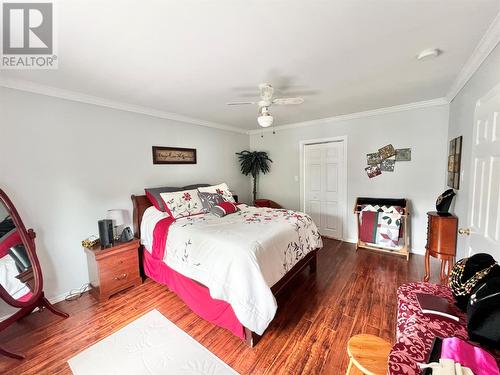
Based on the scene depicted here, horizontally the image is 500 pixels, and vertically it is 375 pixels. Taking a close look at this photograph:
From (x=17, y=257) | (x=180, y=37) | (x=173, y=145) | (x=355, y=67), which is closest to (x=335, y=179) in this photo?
(x=355, y=67)

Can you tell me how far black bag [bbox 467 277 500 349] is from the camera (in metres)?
0.90

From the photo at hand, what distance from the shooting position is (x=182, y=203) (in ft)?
9.66

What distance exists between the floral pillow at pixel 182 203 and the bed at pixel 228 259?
16 centimetres

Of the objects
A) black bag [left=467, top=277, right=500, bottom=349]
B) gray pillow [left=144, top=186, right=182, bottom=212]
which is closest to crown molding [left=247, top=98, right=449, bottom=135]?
gray pillow [left=144, top=186, right=182, bottom=212]

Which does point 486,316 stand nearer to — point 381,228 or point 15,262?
point 381,228

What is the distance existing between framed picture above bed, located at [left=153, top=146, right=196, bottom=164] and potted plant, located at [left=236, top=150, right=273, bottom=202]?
1.34 metres

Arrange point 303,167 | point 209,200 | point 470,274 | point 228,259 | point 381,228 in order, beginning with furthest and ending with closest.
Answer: point 303,167, point 381,228, point 209,200, point 228,259, point 470,274

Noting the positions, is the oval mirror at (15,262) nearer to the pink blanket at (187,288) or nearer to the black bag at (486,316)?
the pink blanket at (187,288)

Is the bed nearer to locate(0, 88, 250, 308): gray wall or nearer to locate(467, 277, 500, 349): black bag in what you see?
locate(0, 88, 250, 308): gray wall

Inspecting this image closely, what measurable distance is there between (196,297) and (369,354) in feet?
5.03

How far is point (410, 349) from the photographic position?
974mm

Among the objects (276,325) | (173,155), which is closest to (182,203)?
(173,155)

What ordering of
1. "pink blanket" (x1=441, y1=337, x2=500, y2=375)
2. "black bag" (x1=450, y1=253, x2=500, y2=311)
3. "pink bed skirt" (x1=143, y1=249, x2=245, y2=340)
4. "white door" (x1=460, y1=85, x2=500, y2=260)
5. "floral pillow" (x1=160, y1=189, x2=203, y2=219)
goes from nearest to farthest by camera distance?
1. "pink blanket" (x1=441, y1=337, x2=500, y2=375)
2. "black bag" (x1=450, y1=253, x2=500, y2=311)
3. "white door" (x1=460, y1=85, x2=500, y2=260)
4. "pink bed skirt" (x1=143, y1=249, x2=245, y2=340)
5. "floral pillow" (x1=160, y1=189, x2=203, y2=219)

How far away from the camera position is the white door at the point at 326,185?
13.1 ft
